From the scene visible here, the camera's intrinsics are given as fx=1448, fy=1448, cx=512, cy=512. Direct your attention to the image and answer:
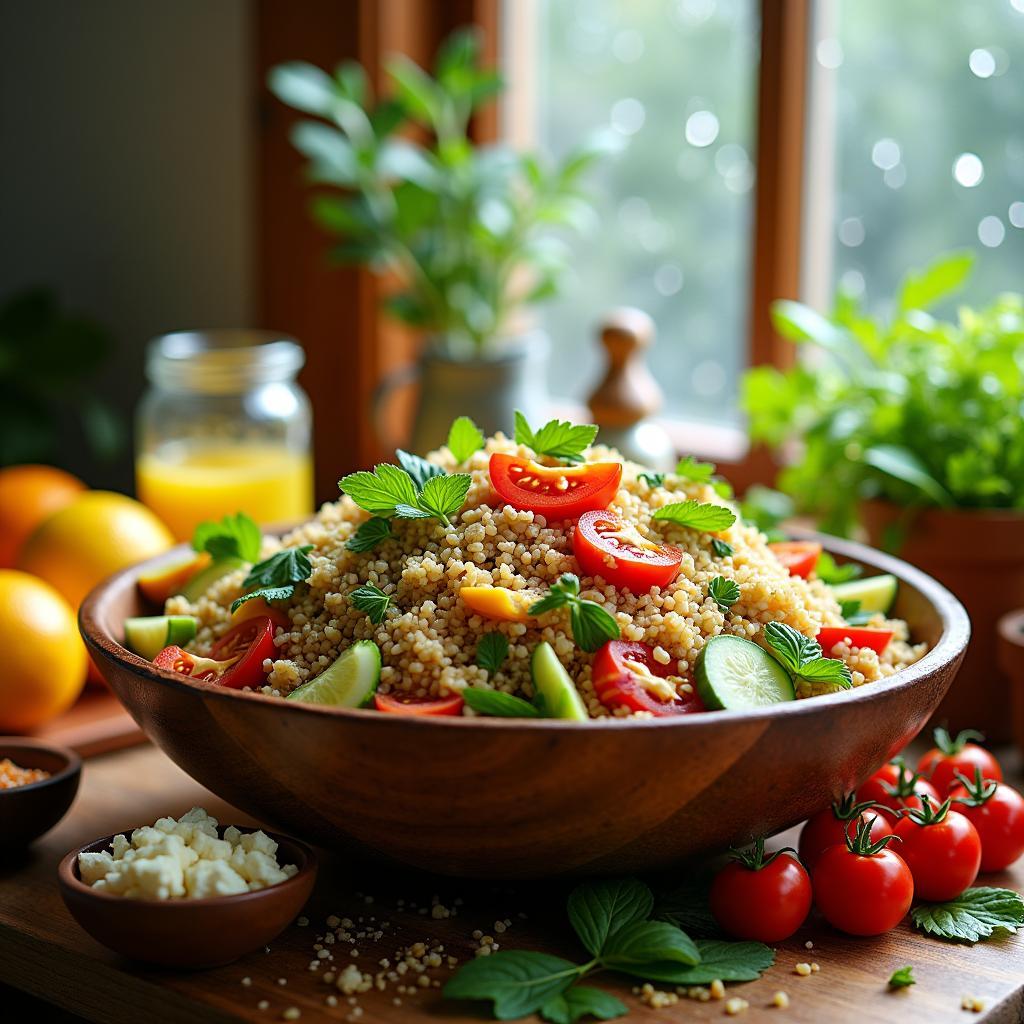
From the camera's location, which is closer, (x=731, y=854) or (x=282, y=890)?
(x=282, y=890)

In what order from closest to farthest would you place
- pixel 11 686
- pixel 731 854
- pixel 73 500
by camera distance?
pixel 731 854 < pixel 11 686 < pixel 73 500

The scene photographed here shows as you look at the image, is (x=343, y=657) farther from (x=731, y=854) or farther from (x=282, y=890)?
(x=731, y=854)

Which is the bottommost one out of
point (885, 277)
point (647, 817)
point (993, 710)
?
point (993, 710)

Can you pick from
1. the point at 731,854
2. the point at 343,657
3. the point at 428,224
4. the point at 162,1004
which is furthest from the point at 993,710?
the point at 428,224

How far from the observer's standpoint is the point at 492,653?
1107mm

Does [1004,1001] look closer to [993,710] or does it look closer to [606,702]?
[606,702]

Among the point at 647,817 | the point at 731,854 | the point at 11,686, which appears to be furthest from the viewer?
the point at 11,686

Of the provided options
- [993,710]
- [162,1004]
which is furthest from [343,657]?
[993,710]

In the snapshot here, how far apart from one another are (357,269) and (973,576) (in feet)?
4.71

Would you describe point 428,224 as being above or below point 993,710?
above

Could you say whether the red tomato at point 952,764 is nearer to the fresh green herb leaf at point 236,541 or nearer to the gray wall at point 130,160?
the fresh green herb leaf at point 236,541

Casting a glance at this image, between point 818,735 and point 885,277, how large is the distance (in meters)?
1.30

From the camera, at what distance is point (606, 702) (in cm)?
108

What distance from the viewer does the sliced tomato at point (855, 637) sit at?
1.22m
